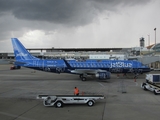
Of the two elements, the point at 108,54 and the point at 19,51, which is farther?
the point at 108,54

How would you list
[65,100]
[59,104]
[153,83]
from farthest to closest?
[153,83] → [65,100] → [59,104]

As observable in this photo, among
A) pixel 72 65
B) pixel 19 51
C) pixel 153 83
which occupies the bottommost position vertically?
pixel 153 83

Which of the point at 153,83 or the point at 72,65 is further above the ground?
the point at 72,65

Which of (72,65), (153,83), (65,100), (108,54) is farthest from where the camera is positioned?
(108,54)

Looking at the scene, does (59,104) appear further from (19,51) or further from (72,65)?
(19,51)

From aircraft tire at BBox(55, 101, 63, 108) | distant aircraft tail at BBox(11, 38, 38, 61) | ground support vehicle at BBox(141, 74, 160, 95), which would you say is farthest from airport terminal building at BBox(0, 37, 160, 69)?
aircraft tire at BBox(55, 101, 63, 108)

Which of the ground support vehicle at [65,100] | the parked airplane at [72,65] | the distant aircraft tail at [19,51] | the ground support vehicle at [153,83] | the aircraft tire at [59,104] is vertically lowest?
the aircraft tire at [59,104]

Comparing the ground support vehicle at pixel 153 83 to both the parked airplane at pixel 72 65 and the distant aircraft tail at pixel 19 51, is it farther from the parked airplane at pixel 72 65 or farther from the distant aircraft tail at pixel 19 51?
the distant aircraft tail at pixel 19 51

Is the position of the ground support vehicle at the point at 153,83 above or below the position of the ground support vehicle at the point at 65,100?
above

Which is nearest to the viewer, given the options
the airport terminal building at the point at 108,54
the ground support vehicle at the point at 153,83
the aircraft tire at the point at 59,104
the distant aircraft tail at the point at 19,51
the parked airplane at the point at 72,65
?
the aircraft tire at the point at 59,104

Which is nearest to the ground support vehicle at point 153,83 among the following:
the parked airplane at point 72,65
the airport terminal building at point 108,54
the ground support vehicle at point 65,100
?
the ground support vehicle at point 65,100

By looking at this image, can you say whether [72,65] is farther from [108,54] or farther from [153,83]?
[108,54]

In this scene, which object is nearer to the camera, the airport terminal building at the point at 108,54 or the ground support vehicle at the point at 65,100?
the ground support vehicle at the point at 65,100

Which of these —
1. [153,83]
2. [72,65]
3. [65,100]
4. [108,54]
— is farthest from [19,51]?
[108,54]
